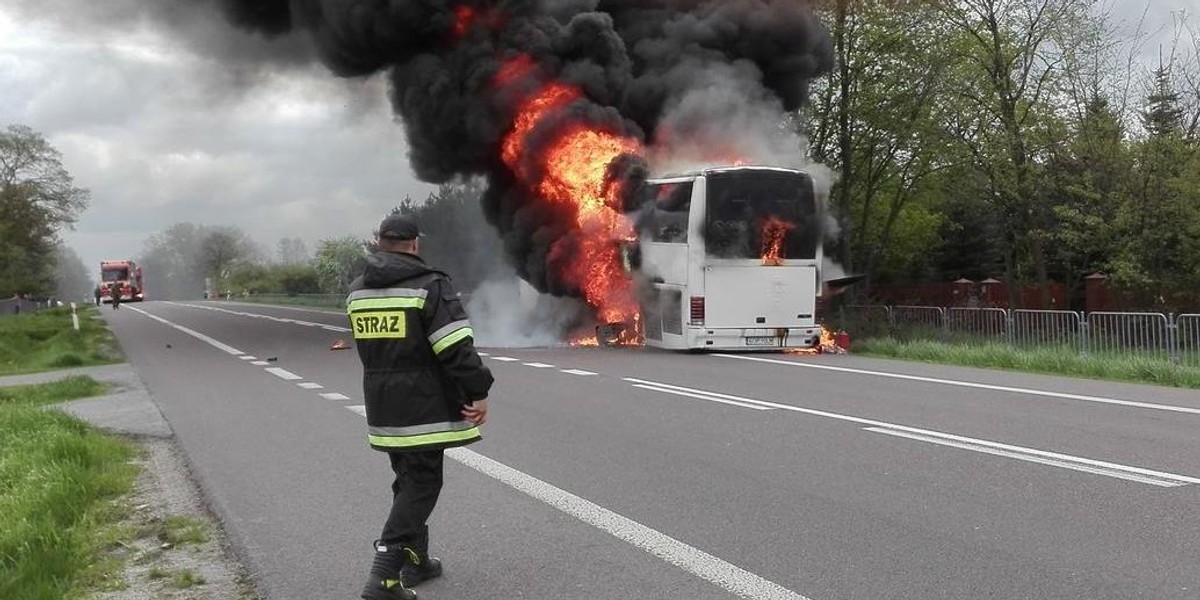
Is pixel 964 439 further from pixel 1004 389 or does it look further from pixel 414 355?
pixel 414 355

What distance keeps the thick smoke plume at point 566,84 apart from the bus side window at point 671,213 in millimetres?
1457

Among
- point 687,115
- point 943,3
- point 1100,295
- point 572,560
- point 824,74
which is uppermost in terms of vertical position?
point 943,3

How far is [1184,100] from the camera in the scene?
61.1 ft

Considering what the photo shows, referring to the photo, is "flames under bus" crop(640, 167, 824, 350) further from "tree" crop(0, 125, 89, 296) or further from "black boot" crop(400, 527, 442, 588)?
"tree" crop(0, 125, 89, 296)

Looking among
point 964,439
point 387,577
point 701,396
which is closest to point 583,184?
point 701,396

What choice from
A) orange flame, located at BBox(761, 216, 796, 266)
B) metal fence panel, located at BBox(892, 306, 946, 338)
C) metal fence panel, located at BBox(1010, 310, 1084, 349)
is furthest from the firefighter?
metal fence panel, located at BBox(892, 306, 946, 338)

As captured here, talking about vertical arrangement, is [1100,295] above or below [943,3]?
below

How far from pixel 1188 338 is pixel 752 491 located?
9787mm

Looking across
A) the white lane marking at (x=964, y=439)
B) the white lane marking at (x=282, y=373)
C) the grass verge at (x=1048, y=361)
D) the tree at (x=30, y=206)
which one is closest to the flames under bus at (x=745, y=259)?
the grass verge at (x=1048, y=361)

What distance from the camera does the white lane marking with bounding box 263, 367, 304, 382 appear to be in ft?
45.8

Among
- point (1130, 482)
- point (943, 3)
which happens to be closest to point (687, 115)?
point (943, 3)

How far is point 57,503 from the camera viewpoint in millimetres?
5785

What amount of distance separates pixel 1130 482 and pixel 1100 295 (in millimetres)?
Answer: 15881

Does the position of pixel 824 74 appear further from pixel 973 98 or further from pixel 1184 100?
pixel 1184 100
